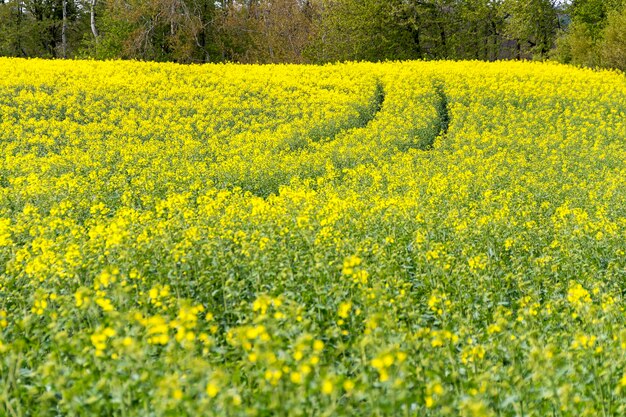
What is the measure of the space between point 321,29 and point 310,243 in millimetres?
35091

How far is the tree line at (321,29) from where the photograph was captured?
35344 millimetres

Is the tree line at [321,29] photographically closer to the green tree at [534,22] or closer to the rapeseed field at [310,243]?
the green tree at [534,22]

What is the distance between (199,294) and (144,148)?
28.1 feet

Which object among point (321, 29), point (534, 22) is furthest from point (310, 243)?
point (534, 22)

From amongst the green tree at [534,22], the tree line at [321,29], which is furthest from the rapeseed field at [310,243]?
the green tree at [534,22]

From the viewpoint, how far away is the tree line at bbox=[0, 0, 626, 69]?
35.3m

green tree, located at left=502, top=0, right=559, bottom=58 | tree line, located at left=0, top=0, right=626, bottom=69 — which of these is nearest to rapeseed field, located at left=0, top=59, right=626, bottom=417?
tree line, located at left=0, top=0, right=626, bottom=69

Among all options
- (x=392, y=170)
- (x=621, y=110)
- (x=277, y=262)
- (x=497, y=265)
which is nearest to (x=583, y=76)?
(x=621, y=110)

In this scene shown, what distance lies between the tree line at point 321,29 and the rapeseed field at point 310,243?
14.2 m

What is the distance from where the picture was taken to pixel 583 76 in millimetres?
22734

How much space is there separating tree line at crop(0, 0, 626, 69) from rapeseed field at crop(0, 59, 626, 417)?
46.6ft

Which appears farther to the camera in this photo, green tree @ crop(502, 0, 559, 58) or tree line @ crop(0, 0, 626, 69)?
green tree @ crop(502, 0, 559, 58)

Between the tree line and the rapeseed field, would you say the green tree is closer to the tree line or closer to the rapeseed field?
the tree line

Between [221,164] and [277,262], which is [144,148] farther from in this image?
[277,262]
